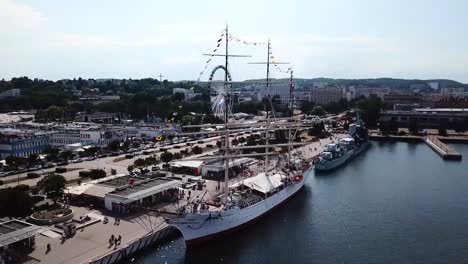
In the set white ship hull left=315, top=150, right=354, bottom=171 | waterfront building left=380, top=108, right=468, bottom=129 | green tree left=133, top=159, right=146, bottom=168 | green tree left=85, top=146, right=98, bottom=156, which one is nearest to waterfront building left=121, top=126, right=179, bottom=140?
green tree left=85, top=146, right=98, bottom=156

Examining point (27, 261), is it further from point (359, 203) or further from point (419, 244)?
point (359, 203)

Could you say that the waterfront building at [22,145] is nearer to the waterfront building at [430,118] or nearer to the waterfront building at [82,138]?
the waterfront building at [82,138]

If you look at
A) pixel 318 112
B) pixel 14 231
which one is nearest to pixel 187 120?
pixel 318 112

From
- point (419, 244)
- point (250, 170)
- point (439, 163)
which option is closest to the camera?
point (419, 244)

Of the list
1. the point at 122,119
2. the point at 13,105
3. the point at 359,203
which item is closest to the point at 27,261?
the point at 359,203

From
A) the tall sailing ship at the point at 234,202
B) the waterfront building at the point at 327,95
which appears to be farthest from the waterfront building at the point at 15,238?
the waterfront building at the point at 327,95

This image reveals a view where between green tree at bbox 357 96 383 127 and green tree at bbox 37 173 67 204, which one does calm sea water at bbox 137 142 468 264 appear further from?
green tree at bbox 357 96 383 127
